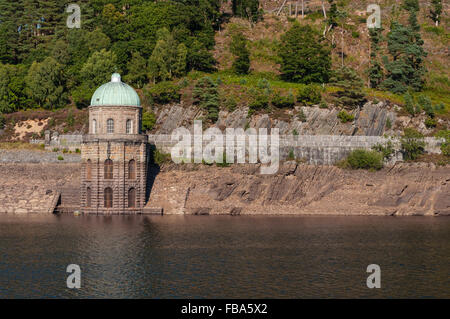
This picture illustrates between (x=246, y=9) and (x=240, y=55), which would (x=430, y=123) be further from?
(x=246, y=9)

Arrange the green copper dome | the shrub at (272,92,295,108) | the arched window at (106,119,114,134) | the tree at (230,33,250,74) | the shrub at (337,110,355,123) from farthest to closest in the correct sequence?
the tree at (230,33,250,74) < the shrub at (272,92,295,108) < the shrub at (337,110,355,123) < the green copper dome < the arched window at (106,119,114,134)

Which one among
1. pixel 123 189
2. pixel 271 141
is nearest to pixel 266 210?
pixel 271 141

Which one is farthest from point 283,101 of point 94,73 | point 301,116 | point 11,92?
point 11,92

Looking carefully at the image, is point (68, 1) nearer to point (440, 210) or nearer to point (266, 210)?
point (266, 210)

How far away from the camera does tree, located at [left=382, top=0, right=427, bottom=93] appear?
12575 cm

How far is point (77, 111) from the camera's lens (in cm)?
11588

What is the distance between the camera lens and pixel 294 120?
108m

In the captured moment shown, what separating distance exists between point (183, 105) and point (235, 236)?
4606 cm

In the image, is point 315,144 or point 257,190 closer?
point 257,190

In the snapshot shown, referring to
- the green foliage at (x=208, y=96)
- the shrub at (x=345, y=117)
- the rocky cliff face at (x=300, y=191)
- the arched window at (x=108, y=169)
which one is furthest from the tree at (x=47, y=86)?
the shrub at (x=345, y=117)

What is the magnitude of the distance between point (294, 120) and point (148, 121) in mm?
23664

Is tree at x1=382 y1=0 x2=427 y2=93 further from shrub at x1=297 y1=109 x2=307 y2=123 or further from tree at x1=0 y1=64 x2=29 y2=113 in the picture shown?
tree at x1=0 y1=64 x2=29 y2=113

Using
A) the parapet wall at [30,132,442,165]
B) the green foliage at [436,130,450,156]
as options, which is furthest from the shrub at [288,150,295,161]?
the green foliage at [436,130,450,156]

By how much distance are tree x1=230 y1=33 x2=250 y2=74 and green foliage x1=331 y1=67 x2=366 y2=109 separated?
2188 centimetres
